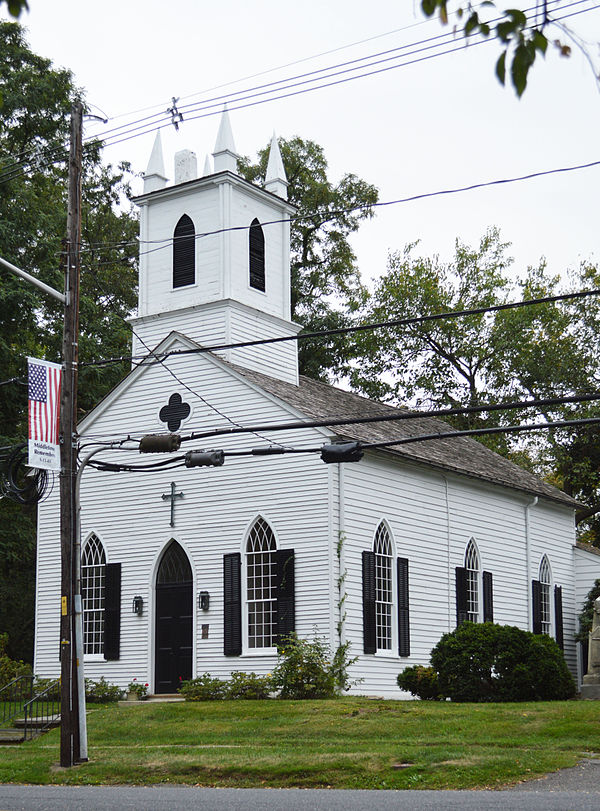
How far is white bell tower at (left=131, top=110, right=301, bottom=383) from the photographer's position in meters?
29.8

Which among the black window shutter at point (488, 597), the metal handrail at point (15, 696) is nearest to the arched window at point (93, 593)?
the metal handrail at point (15, 696)

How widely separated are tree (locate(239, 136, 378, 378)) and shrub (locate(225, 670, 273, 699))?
80.2 feet

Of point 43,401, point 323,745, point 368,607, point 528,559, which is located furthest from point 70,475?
point 528,559

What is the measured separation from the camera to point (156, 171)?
32281 millimetres

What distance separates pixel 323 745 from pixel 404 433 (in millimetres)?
14950

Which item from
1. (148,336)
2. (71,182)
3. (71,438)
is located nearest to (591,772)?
(71,438)

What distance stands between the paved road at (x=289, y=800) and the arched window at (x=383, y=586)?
1226 centimetres

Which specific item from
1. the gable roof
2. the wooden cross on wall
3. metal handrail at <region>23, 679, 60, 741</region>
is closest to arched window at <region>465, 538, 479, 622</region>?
the gable roof

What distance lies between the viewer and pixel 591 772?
14.6 meters

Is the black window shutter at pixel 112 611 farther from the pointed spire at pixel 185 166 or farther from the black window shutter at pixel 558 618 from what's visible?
the black window shutter at pixel 558 618

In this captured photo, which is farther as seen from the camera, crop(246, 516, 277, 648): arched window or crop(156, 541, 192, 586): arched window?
crop(156, 541, 192, 586): arched window

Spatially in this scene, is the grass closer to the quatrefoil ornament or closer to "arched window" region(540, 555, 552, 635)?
the quatrefoil ornament

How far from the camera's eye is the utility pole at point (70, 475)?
1728cm

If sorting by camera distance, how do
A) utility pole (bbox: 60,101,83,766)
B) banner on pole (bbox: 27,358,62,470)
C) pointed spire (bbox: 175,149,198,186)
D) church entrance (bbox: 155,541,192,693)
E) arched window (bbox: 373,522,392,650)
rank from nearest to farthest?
utility pole (bbox: 60,101,83,766) < banner on pole (bbox: 27,358,62,470) < arched window (bbox: 373,522,392,650) < church entrance (bbox: 155,541,192,693) < pointed spire (bbox: 175,149,198,186)
